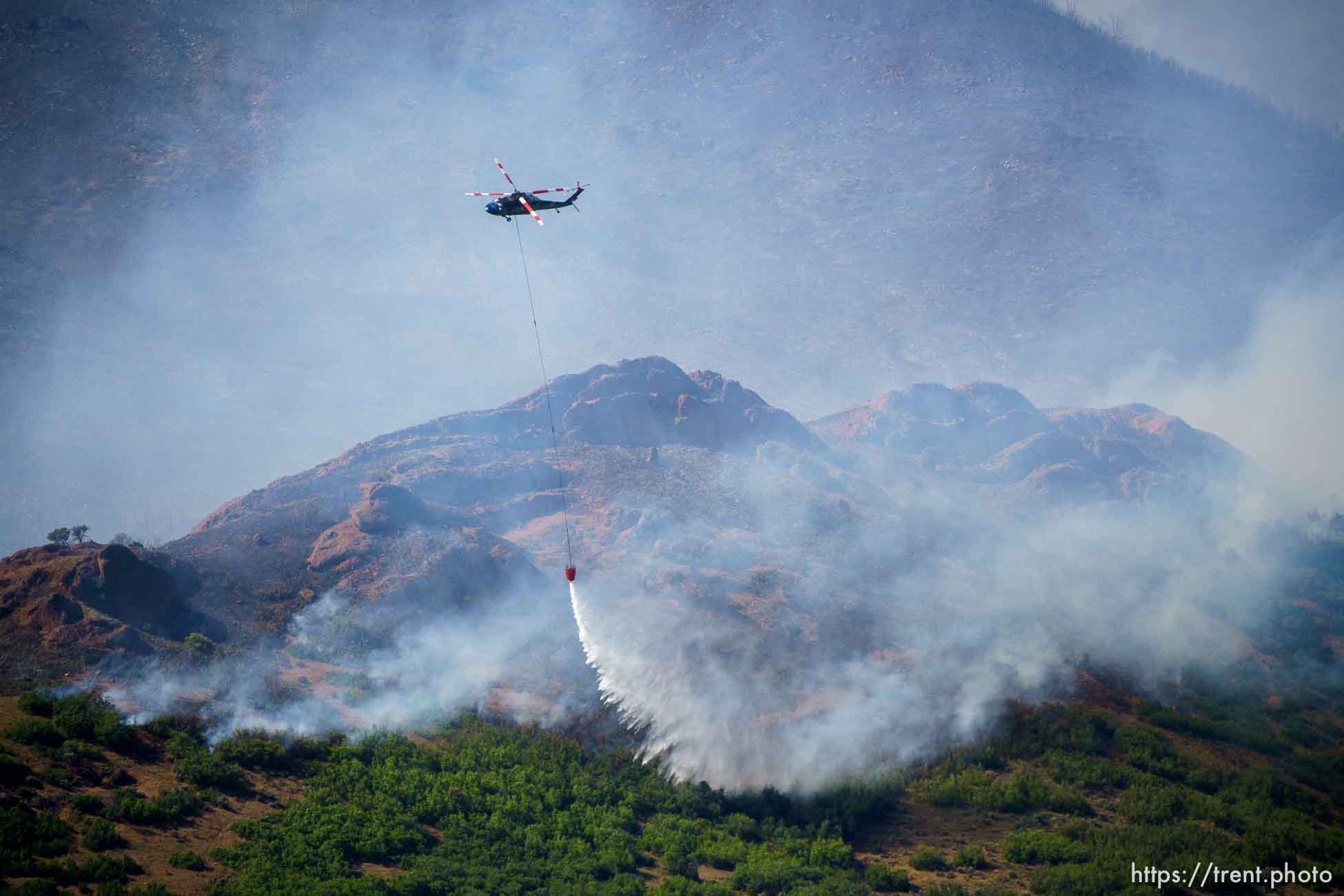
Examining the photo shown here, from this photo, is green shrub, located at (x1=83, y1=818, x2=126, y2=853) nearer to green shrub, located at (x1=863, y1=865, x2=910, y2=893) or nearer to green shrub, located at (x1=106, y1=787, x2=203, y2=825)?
green shrub, located at (x1=106, y1=787, x2=203, y2=825)

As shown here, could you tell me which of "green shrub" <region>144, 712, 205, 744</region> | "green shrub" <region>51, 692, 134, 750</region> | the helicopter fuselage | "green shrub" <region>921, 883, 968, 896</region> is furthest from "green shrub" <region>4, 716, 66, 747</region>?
"green shrub" <region>921, 883, 968, 896</region>

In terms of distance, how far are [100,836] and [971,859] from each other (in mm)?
34237

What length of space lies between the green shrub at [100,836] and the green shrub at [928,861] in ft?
103

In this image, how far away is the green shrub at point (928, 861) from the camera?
44.7m

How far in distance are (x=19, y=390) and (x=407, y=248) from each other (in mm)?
63853

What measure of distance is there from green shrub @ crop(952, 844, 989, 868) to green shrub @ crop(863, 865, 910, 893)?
236 cm

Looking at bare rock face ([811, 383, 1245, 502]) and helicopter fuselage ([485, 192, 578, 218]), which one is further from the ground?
bare rock face ([811, 383, 1245, 502])

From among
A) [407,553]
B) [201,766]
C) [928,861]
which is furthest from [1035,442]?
[201,766]

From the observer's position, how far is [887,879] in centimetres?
4338

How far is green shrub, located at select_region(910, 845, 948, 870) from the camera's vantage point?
44688 mm

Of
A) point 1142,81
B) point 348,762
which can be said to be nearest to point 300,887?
point 348,762

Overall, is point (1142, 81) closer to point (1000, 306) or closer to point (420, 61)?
point (1000, 306)

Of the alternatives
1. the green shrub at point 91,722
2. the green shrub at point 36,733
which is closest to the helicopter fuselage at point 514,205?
the green shrub at point 91,722

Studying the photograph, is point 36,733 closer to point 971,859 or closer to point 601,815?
point 601,815
